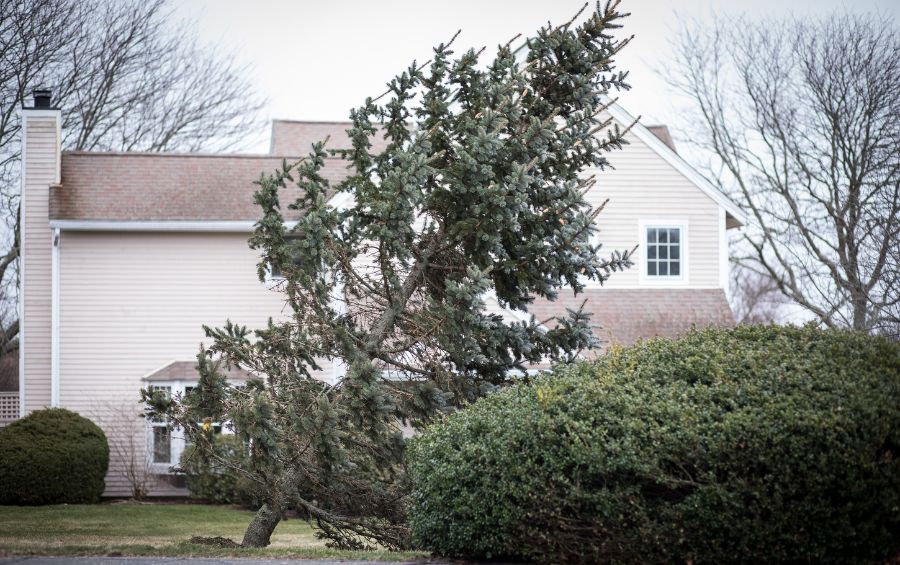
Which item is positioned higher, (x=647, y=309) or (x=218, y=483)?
(x=647, y=309)

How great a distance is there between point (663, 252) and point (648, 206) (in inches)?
41.4

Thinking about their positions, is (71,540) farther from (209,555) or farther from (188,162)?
(188,162)

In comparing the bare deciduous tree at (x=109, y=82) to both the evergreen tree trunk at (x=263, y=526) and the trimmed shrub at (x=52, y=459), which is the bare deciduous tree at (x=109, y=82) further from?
the evergreen tree trunk at (x=263, y=526)

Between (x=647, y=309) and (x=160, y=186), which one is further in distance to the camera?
(x=160, y=186)

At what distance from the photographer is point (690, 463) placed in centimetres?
541

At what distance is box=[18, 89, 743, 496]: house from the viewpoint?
18.8m

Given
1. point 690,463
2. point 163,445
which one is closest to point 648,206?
point 163,445

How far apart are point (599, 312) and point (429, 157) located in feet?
32.3

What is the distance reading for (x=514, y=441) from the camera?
19.5 feet

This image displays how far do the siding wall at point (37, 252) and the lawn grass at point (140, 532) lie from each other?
3.59 m

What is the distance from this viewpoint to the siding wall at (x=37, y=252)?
1888 centimetres

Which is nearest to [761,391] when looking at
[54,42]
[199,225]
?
[199,225]

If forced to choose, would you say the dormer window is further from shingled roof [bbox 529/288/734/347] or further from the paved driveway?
the paved driveway

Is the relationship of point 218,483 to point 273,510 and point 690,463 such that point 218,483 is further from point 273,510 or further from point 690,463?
point 690,463
